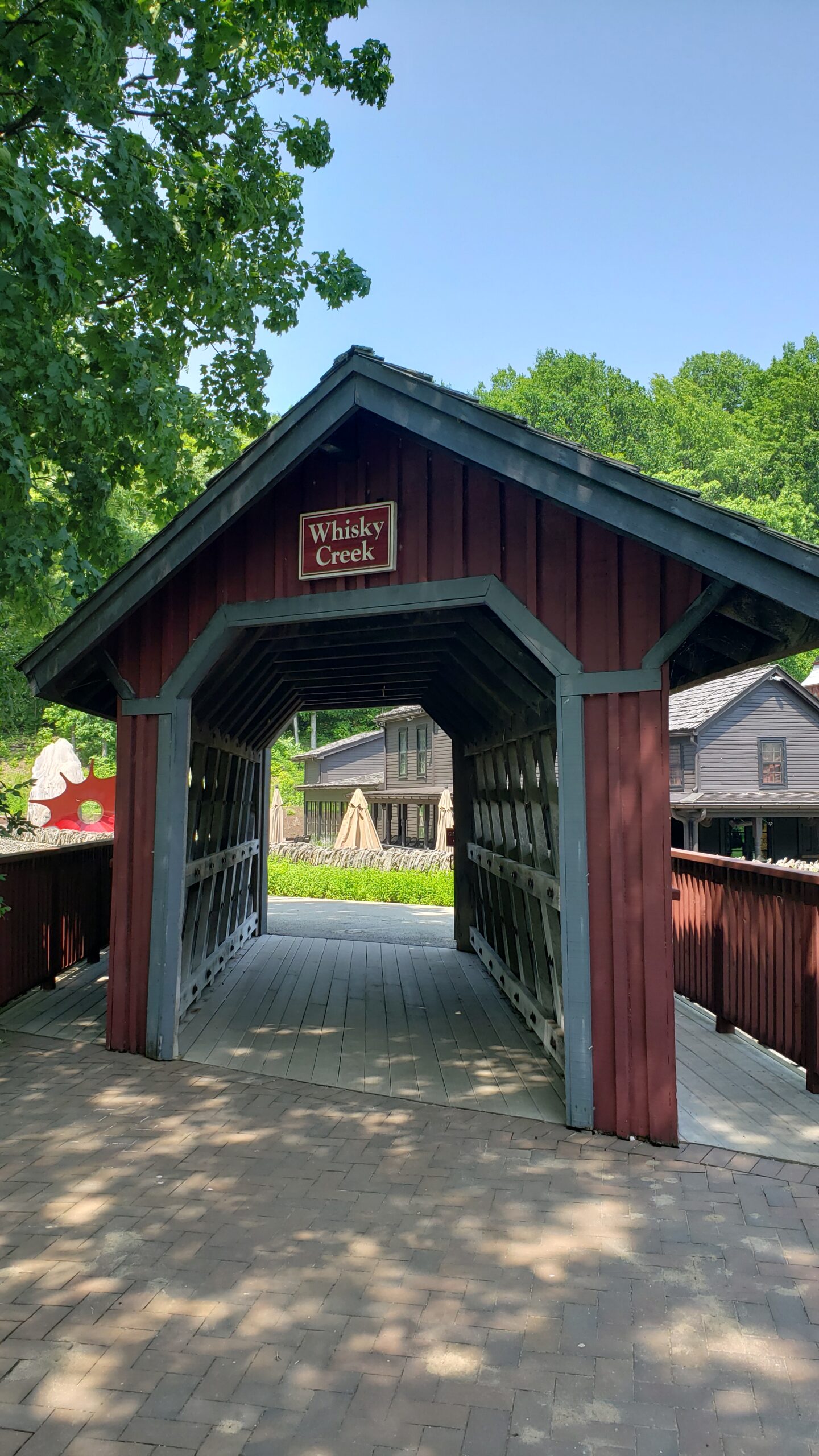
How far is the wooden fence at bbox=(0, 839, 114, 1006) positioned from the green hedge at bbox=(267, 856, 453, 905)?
22.9 ft

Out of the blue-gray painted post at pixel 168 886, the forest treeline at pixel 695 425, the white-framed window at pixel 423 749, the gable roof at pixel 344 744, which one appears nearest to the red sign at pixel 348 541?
the blue-gray painted post at pixel 168 886

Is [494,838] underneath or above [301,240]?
underneath

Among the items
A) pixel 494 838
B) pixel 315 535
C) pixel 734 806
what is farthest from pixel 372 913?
pixel 734 806

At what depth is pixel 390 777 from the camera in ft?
121

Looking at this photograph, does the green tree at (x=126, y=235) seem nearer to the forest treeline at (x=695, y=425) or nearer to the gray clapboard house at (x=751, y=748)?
the gray clapboard house at (x=751, y=748)

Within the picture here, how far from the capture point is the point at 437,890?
1894 centimetres

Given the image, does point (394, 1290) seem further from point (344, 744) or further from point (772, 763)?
point (344, 744)

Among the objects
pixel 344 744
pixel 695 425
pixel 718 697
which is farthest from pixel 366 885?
pixel 695 425

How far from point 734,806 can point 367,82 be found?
2190cm

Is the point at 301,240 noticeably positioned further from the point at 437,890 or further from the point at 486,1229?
the point at 486,1229

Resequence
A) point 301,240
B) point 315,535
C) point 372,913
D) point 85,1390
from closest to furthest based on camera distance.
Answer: point 85,1390 < point 315,535 < point 301,240 < point 372,913

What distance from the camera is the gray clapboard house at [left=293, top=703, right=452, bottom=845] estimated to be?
110 ft

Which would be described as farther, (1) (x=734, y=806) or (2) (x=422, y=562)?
(1) (x=734, y=806)

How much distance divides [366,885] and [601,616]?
1551 centimetres
